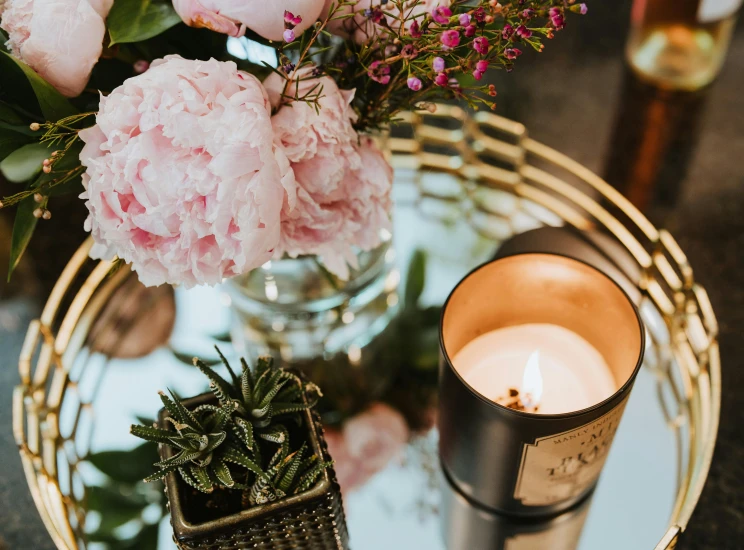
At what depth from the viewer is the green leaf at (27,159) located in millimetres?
355

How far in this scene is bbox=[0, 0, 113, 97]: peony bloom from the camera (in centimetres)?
30

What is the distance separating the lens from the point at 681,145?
2.06 feet

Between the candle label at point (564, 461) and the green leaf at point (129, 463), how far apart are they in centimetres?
22

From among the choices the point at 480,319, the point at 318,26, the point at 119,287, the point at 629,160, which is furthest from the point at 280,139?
the point at 629,160

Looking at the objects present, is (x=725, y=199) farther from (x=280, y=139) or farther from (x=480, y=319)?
(x=280, y=139)

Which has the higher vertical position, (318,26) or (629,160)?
(318,26)

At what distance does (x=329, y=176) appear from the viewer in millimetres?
335

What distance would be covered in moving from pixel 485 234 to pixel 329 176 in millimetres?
261

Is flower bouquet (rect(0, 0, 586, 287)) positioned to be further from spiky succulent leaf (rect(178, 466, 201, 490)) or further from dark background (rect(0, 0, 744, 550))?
dark background (rect(0, 0, 744, 550))

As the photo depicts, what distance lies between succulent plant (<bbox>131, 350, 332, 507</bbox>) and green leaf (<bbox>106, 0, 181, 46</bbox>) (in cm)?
15

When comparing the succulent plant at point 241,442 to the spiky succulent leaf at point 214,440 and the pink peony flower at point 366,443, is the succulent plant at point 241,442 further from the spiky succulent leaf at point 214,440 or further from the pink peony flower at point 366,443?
the pink peony flower at point 366,443

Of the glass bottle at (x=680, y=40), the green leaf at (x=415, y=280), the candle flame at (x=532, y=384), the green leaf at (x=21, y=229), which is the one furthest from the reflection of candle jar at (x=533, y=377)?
the glass bottle at (x=680, y=40)

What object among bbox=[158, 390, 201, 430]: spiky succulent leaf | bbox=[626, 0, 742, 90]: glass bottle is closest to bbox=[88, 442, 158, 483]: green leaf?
bbox=[158, 390, 201, 430]: spiky succulent leaf

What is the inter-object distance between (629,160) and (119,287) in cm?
41
